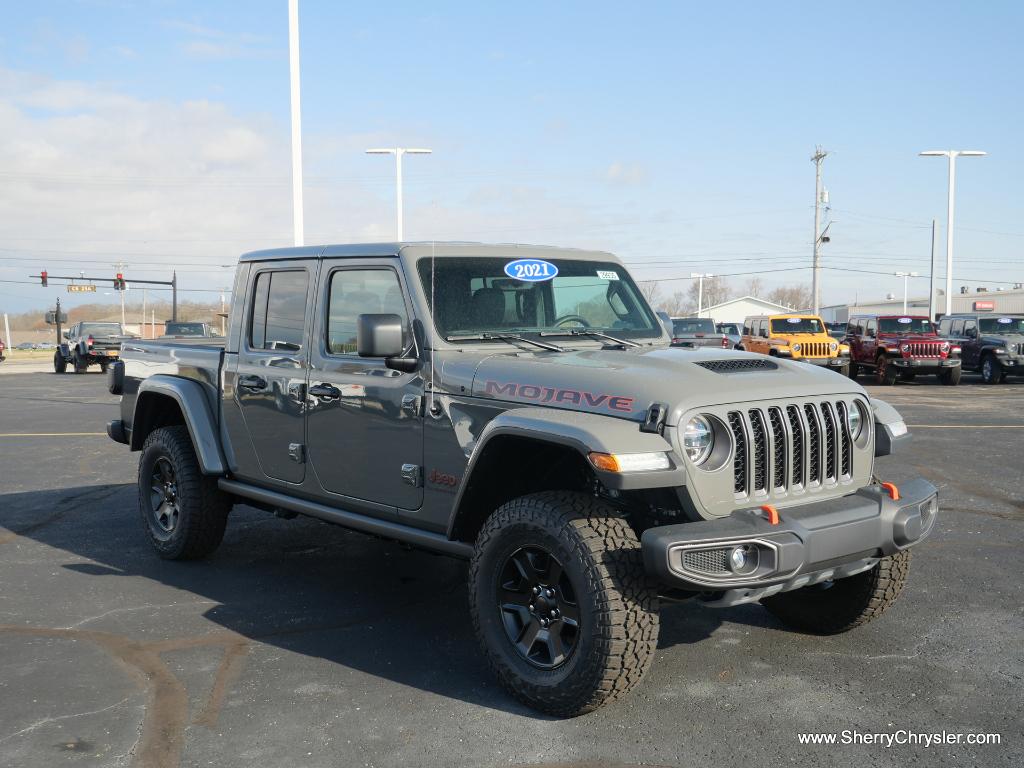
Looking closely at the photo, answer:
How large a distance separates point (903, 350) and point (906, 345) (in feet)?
0.50

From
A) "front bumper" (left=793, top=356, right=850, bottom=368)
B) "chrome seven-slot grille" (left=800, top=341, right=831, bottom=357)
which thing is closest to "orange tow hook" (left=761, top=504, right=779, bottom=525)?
"front bumper" (left=793, top=356, right=850, bottom=368)

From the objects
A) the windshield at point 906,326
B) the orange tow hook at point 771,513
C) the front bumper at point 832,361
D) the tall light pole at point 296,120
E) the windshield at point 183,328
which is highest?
the tall light pole at point 296,120

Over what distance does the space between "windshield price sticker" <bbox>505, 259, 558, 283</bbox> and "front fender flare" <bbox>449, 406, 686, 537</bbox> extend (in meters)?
1.17

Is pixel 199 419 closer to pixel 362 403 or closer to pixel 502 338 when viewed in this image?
pixel 362 403

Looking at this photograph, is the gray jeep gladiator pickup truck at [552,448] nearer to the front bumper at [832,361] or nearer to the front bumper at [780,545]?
the front bumper at [780,545]

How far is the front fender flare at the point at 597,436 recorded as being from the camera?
3.58 meters

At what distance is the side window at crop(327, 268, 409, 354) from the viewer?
4836 mm

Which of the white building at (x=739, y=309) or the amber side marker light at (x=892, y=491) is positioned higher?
the white building at (x=739, y=309)

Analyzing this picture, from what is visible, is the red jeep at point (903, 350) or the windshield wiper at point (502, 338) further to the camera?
the red jeep at point (903, 350)

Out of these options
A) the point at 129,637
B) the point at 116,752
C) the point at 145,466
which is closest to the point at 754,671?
the point at 116,752

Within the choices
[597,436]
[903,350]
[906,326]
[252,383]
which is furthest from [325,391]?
[906,326]

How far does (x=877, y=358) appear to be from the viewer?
23.3m

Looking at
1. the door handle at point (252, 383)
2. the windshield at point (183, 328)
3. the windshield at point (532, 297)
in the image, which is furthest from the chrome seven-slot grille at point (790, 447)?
the windshield at point (183, 328)

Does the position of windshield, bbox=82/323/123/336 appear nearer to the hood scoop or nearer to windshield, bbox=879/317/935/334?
windshield, bbox=879/317/935/334
